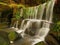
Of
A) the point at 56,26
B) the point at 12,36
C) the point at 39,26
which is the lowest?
the point at 12,36

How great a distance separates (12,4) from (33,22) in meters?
5.34

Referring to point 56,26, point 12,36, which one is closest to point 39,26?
point 56,26

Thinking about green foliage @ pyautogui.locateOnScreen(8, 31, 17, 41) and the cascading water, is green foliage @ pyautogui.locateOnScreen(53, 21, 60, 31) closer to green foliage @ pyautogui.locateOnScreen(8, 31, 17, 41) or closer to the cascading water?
the cascading water

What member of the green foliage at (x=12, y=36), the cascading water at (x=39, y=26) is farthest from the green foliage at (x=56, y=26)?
the green foliage at (x=12, y=36)

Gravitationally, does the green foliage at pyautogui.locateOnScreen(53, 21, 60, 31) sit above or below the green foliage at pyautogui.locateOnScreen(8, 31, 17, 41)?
above

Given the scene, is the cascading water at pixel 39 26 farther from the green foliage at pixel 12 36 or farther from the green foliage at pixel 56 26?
A: the green foliage at pixel 12 36

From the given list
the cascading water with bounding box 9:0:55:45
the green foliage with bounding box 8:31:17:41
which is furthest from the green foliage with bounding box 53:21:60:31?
the green foliage with bounding box 8:31:17:41

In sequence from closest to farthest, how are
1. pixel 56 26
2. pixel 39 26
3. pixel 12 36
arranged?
pixel 12 36, pixel 56 26, pixel 39 26

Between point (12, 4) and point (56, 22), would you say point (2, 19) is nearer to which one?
point (12, 4)

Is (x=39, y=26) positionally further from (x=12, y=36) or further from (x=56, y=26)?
(x=12, y=36)

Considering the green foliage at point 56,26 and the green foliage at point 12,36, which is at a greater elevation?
the green foliage at point 56,26

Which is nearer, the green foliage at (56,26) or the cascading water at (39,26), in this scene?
the green foliage at (56,26)

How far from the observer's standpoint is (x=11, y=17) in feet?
47.6

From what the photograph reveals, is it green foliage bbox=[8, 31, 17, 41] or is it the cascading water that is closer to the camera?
green foliage bbox=[8, 31, 17, 41]
